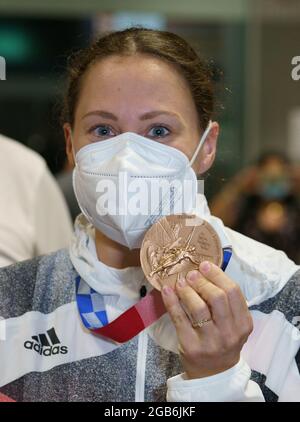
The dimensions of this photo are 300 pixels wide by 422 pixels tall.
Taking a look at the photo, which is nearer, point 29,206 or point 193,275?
point 193,275

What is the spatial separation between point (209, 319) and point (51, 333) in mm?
300

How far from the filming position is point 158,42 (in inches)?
39.7

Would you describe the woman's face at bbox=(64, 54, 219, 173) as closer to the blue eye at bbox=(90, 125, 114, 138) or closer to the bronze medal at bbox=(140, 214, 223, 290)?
the blue eye at bbox=(90, 125, 114, 138)

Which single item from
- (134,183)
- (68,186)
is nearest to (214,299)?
(134,183)

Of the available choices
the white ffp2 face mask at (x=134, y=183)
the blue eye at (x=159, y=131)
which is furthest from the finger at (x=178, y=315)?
the blue eye at (x=159, y=131)

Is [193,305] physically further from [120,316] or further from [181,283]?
[120,316]

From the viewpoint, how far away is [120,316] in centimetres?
103

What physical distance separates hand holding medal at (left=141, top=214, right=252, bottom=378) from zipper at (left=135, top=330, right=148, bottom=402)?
4.9 inches

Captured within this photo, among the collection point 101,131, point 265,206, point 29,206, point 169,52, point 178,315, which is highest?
point 169,52

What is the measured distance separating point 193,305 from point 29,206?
0.78 meters

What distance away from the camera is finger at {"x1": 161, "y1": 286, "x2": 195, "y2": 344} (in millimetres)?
878

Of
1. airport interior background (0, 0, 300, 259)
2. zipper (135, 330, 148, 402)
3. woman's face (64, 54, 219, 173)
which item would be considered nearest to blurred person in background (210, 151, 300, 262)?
airport interior background (0, 0, 300, 259)
